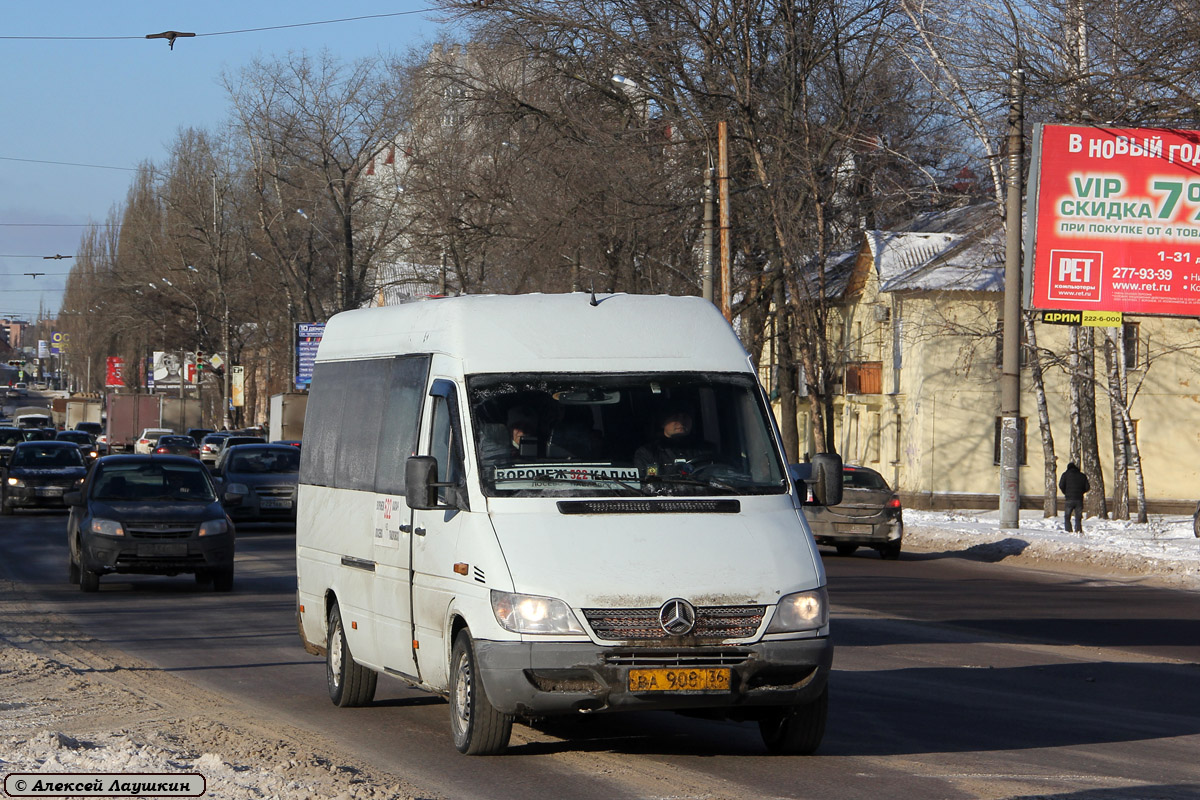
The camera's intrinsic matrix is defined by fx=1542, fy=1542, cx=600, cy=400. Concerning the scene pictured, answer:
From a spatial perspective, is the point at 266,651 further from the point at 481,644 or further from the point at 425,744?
the point at 481,644

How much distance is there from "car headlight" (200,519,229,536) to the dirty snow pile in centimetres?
1318

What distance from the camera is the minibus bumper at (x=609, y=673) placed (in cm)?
727

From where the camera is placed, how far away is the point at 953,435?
4744cm

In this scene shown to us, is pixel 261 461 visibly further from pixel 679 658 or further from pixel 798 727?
pixel 679 658

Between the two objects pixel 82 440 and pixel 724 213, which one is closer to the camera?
pixel 724 213

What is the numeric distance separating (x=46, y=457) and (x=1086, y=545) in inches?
880

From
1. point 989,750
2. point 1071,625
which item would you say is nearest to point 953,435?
point 1071,625

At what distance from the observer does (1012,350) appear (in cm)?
2838

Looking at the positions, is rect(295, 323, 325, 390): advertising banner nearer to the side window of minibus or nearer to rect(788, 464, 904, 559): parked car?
rect(788, 464, 904, 559): parked car

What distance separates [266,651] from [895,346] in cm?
3813

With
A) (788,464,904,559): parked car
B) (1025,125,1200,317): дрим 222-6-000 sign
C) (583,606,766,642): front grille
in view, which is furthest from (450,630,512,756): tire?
(1025,125,1200,317): дрим 222-6-000 sign

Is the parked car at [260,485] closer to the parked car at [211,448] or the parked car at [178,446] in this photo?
the parked car at [178,446]

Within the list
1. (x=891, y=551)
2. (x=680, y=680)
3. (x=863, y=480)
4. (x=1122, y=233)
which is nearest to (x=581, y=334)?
(x=680, y=680)

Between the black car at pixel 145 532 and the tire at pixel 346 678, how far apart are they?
27.4ft
